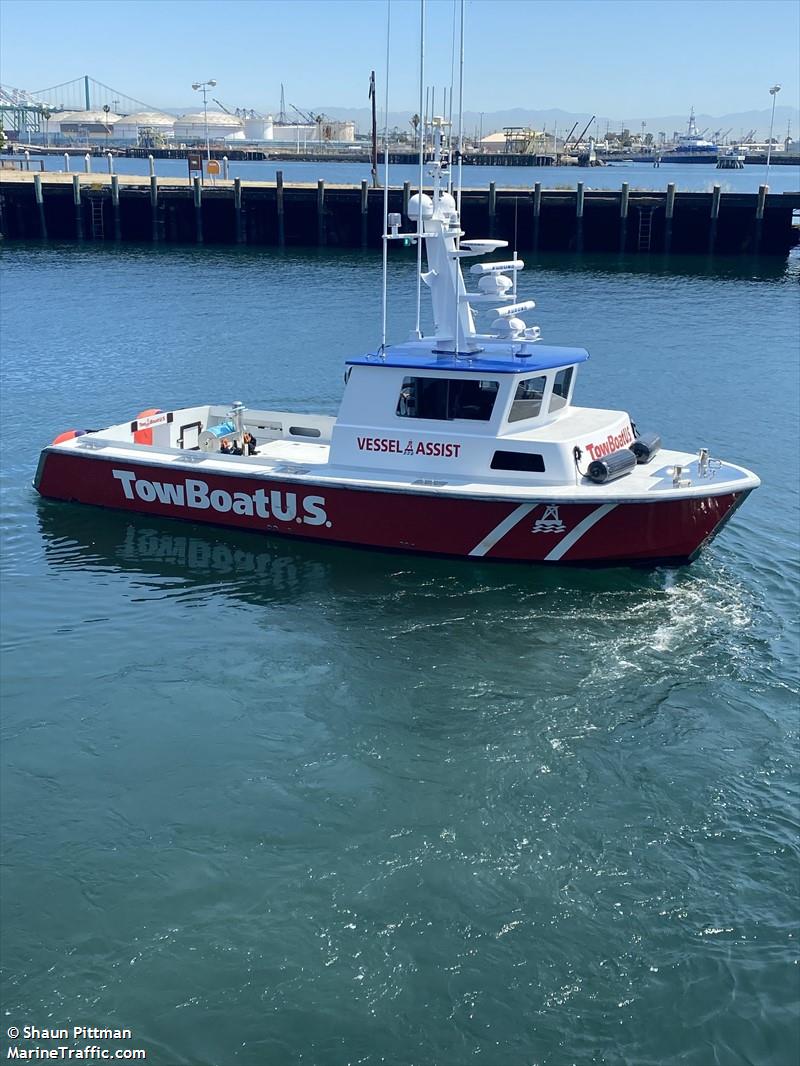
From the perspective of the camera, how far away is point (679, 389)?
89.8 feet

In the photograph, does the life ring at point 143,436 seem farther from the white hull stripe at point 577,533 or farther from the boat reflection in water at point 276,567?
the white hull stripe at point 577,533

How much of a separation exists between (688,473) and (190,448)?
31.1ft

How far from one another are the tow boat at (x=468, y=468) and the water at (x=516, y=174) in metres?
91.0

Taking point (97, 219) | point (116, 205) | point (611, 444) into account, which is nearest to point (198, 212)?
point (116, 205)

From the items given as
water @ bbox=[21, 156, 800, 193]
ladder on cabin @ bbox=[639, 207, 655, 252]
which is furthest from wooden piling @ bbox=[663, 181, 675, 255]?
water @ bbox=[21, 156, 800, 193]

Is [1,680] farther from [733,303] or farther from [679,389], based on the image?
[733,303]

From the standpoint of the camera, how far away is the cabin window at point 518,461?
14789mm

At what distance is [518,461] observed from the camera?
14.9m

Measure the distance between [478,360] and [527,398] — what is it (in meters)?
0.97

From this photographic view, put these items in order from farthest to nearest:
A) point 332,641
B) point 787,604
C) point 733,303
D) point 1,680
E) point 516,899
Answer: point 733,303 → point 787,604 → point 332,641 → point 1,680 → point 516,899

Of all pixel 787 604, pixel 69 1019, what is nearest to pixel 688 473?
pixel 787 604

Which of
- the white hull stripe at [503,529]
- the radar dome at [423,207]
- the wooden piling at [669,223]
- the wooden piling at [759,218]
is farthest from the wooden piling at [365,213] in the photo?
the white hull stripe at [503,529]

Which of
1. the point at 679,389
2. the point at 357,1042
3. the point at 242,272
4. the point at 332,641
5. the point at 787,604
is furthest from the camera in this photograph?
the point at 242,272

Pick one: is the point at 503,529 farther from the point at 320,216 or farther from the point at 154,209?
the point at 154,209
